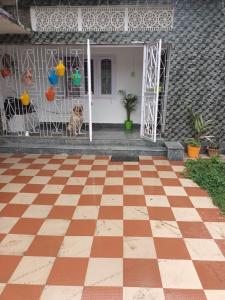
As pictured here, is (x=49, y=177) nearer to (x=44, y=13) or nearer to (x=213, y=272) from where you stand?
(x=213, y=272)

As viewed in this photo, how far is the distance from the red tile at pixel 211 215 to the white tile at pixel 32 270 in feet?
5.89

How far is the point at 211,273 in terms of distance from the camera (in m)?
2.15

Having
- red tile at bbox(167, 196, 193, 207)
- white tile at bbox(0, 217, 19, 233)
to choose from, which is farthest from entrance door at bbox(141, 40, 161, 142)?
white tile at bbox(0, 217, 19, 233)

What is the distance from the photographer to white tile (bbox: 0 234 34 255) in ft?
7.89

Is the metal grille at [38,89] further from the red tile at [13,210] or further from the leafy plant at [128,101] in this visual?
the red tile at [13,210]

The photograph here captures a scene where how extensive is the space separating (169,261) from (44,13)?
4.93m

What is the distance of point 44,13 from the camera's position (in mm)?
5023

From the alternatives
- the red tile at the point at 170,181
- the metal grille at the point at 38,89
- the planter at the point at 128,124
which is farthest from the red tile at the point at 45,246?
the planter at the point at 128,124

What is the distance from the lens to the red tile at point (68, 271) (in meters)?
2.05

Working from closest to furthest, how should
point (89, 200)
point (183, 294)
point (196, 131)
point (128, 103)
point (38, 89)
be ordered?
1. point (183, 294)
2. point (89, 200)
3. point (196, 131)
4. point (38, 89)
5. point (128, 103)

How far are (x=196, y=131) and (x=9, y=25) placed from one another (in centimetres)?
406

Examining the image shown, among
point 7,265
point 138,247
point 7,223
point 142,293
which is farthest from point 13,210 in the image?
point 142,293

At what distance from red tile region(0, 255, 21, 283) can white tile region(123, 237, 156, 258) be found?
974 mm

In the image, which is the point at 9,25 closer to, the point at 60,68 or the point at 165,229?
the point at 60,68
